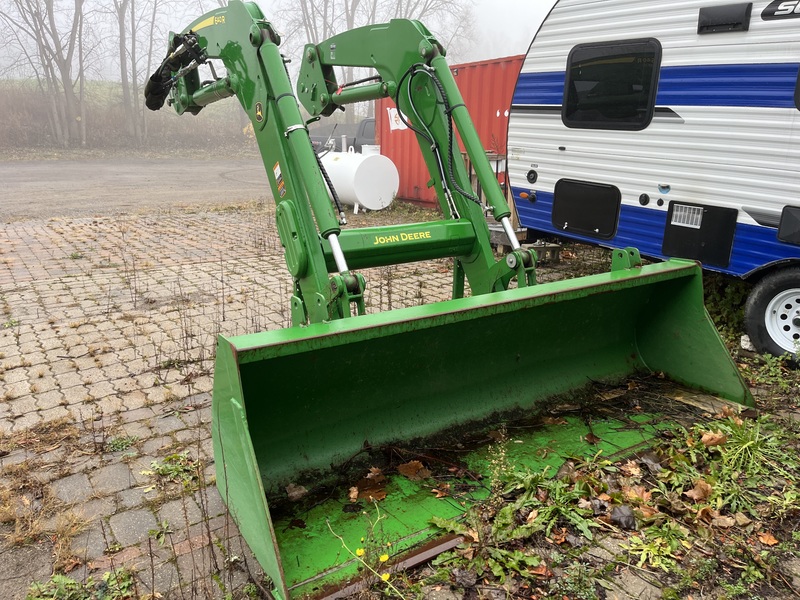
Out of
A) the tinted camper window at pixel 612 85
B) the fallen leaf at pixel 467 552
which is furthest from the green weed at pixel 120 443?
the tinted camper window at pixel 612 85

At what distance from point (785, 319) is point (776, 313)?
0.08 metres

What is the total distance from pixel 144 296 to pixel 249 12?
3530mm

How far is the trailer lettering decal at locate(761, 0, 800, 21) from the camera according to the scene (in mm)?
4505

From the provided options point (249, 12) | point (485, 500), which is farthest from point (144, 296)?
point (485, 500)

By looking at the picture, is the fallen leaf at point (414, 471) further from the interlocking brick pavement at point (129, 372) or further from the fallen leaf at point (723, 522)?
the fallen leaf at point (723, 522)

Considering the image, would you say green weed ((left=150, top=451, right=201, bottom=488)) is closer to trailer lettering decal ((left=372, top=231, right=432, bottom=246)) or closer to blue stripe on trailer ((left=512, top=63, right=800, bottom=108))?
trailer lettering decal ((left=372, top=231, right=432, bottom=246))

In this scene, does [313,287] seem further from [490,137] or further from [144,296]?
[490,137]

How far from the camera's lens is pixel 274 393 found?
2.80 m

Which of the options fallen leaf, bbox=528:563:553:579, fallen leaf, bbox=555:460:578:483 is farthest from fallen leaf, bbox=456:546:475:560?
fallen leaf, bbox=555:460:578:483

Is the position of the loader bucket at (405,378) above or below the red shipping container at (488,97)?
below

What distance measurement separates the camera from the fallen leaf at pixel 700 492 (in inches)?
118

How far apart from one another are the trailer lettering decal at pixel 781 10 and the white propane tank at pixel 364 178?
24.5ft

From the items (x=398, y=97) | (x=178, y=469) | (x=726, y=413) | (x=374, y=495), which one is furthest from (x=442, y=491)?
(x=398, y=97)

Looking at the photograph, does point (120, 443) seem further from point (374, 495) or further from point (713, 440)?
point (713, 440)
